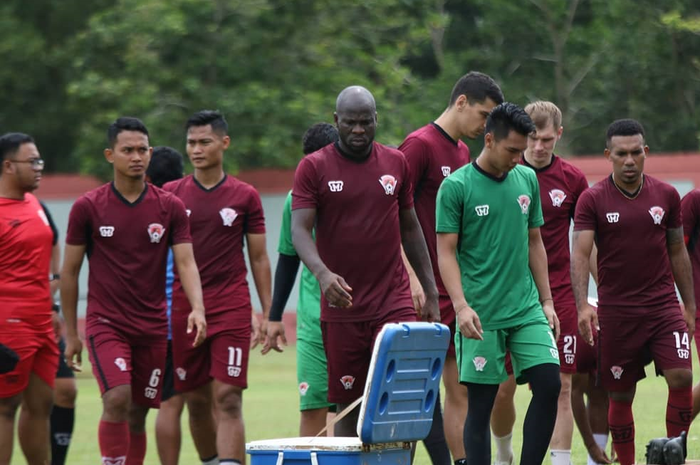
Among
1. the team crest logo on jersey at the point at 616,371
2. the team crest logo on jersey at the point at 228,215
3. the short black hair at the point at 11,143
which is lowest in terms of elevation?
the team crest logo on jersey at the point at 616,371

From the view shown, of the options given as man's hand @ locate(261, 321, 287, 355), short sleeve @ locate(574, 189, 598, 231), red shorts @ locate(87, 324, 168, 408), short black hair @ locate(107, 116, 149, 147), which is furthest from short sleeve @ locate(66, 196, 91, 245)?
short sleeve @ locate(574, 189, 598, 231)

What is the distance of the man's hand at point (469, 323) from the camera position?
26.9ft

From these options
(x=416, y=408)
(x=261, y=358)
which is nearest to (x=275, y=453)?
(x=416, y=408)

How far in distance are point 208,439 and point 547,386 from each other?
3.17 m

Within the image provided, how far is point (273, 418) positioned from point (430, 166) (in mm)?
6790

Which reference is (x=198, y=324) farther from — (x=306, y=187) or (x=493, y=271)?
(x=493, y=271)

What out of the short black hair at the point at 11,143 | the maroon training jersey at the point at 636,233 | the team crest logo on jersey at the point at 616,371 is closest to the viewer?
the maroon training jersey at the point at 636,233

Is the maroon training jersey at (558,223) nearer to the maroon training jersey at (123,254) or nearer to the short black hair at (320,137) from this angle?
the short black hair at (320,137)

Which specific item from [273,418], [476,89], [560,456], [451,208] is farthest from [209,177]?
[273,418]

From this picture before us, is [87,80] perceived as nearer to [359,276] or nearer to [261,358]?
[261,358]

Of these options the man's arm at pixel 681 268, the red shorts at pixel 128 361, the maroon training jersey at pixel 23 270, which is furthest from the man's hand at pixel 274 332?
the man's arm at pixel 681 268

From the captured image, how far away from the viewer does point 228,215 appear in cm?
1030

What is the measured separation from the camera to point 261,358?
26203 millimetres

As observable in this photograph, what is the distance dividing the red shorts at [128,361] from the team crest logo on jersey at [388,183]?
1994 mm
